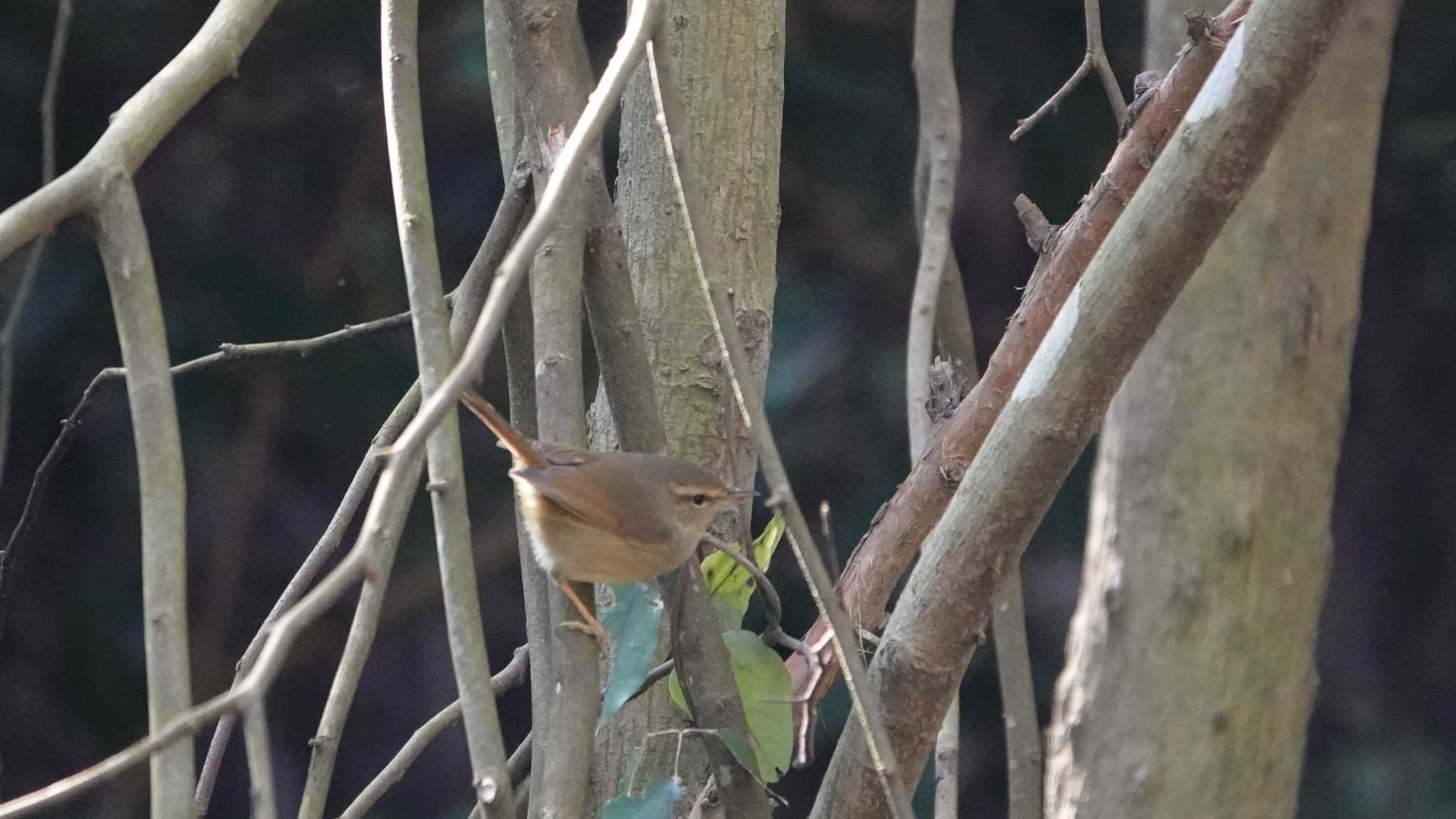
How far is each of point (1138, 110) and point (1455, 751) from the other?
282cm

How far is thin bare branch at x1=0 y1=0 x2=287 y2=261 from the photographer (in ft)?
4.14

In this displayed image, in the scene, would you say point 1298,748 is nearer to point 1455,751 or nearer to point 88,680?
Result: point 1455,751

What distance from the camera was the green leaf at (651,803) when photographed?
160 cm

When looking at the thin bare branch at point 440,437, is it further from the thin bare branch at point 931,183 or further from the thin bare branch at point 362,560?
the thin bare branch at point 931,183

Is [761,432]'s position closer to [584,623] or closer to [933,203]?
[584,623]

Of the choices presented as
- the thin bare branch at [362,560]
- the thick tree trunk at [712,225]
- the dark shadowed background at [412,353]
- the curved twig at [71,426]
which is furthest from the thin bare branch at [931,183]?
the thin bare branch at [362,560]

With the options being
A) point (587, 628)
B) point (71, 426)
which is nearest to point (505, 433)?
point (587, 628)

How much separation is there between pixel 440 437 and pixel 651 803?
488 millimetres

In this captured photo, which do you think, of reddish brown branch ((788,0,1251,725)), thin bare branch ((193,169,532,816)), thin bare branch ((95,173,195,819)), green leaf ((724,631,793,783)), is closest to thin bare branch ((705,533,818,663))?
green leaf ((724,631,793,783))

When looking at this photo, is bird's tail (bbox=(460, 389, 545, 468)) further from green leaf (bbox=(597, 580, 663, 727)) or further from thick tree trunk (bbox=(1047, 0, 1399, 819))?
thick tree trunk (bbox=(1047, 0, 1399, 819))

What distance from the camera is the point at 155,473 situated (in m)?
1.29

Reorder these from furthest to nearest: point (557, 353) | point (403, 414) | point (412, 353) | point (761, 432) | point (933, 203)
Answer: point (412, 353)
point (933, 203)
point (403, 414)
point (557, 353)
point (761, 432)

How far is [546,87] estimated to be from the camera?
1.64m

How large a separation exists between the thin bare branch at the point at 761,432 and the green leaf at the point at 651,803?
1.37ft
